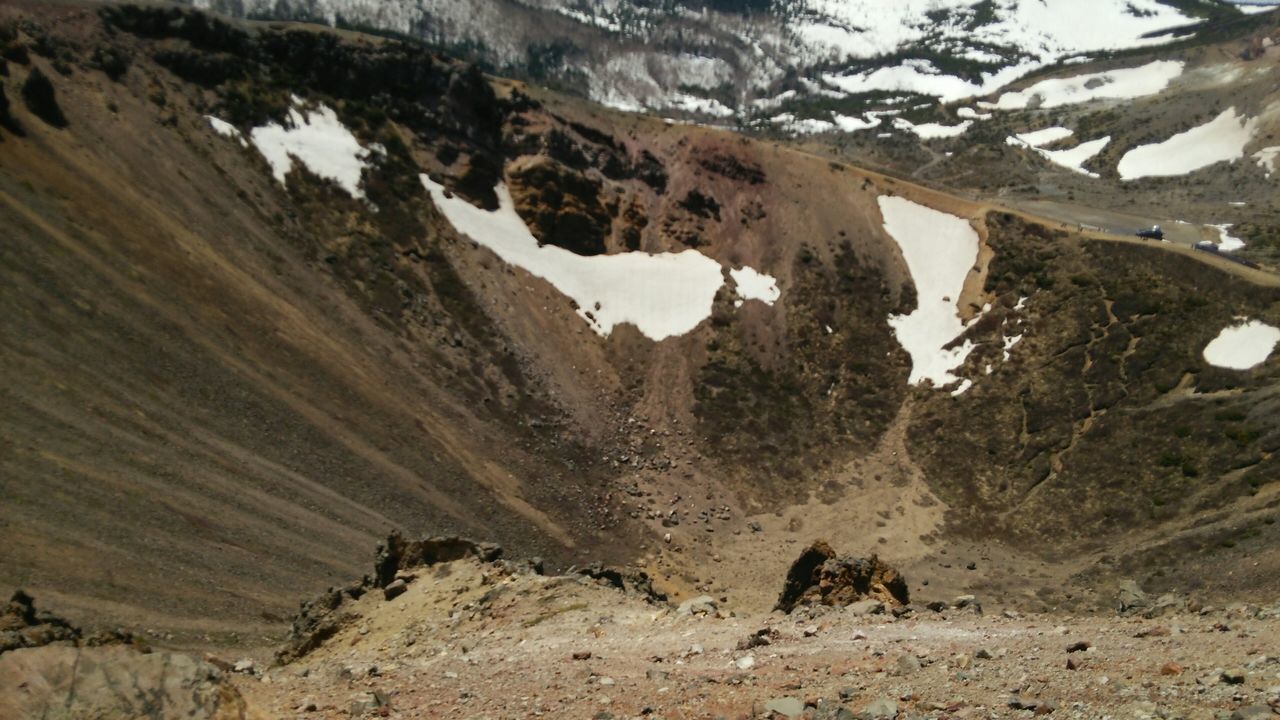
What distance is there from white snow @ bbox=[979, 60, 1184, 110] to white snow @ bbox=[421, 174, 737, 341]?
147m

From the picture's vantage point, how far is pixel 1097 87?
18400cm

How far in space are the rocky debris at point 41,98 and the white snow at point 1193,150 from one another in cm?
13461

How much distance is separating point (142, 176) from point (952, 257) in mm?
58000

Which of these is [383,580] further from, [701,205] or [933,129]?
[933,129]

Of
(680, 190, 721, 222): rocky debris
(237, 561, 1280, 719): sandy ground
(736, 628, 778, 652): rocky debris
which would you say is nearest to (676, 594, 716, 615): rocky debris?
(237, 561, 1280, 719): sandy ground

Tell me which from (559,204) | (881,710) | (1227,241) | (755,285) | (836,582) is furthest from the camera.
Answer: (1227,241)

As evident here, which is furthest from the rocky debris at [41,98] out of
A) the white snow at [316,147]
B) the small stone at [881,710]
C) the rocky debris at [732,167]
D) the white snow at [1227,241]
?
the white snow at [1227,241]

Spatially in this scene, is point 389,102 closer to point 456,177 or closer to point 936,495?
point 456,177

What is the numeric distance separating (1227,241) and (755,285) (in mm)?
54706

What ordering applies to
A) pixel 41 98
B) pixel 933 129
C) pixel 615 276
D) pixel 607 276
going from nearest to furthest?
pixel 41 98
pixel 607 276
pixel 615 276
pixel 933 129

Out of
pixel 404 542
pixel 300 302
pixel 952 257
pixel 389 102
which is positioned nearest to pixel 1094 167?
pixel 952 257

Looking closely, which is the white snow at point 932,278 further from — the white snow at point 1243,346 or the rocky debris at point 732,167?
the white snow at point 1243,346

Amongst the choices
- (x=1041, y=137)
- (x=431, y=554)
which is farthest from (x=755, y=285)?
(x=1041, y=137)

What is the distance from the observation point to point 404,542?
26.9m
